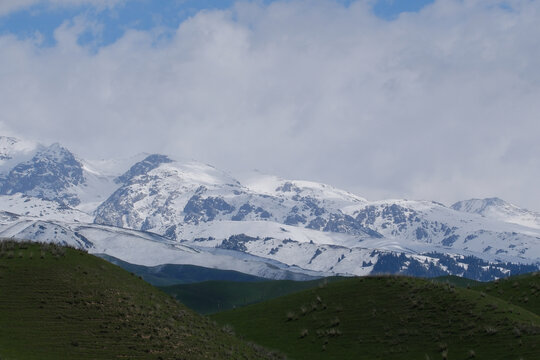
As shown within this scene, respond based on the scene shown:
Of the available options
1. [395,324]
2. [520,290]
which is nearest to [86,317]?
[395,324]

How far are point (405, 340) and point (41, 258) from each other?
25.1m

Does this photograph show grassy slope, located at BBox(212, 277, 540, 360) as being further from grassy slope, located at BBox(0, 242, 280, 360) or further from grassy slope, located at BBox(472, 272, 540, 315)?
grassy slope, located at BBox(0, 242, 280, 360)

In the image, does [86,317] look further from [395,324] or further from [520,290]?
[520,290]

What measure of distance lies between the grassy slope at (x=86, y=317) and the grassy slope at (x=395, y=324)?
8724 mm

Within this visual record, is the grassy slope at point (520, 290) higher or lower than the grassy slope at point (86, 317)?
higher

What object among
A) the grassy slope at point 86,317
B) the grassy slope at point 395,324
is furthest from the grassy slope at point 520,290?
the grassy slope at point 86,317

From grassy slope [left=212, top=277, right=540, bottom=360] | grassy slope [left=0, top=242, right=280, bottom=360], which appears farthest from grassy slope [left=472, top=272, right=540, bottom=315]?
grassy slope [left=0, top=242, right=280, bottom=360]

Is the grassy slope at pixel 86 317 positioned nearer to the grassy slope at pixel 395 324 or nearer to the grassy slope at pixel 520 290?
the grassy slope at pixel 395 324

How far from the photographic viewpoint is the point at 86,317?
42625 millimetres

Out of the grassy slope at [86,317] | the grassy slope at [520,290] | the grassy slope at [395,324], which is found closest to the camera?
the grassy slope at [86,317]

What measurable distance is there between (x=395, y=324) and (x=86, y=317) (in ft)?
74.4

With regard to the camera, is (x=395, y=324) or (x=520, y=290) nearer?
(x=395, y=324)

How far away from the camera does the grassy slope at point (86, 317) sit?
39531 mm

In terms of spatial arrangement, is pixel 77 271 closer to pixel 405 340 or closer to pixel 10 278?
pixel 10 278
